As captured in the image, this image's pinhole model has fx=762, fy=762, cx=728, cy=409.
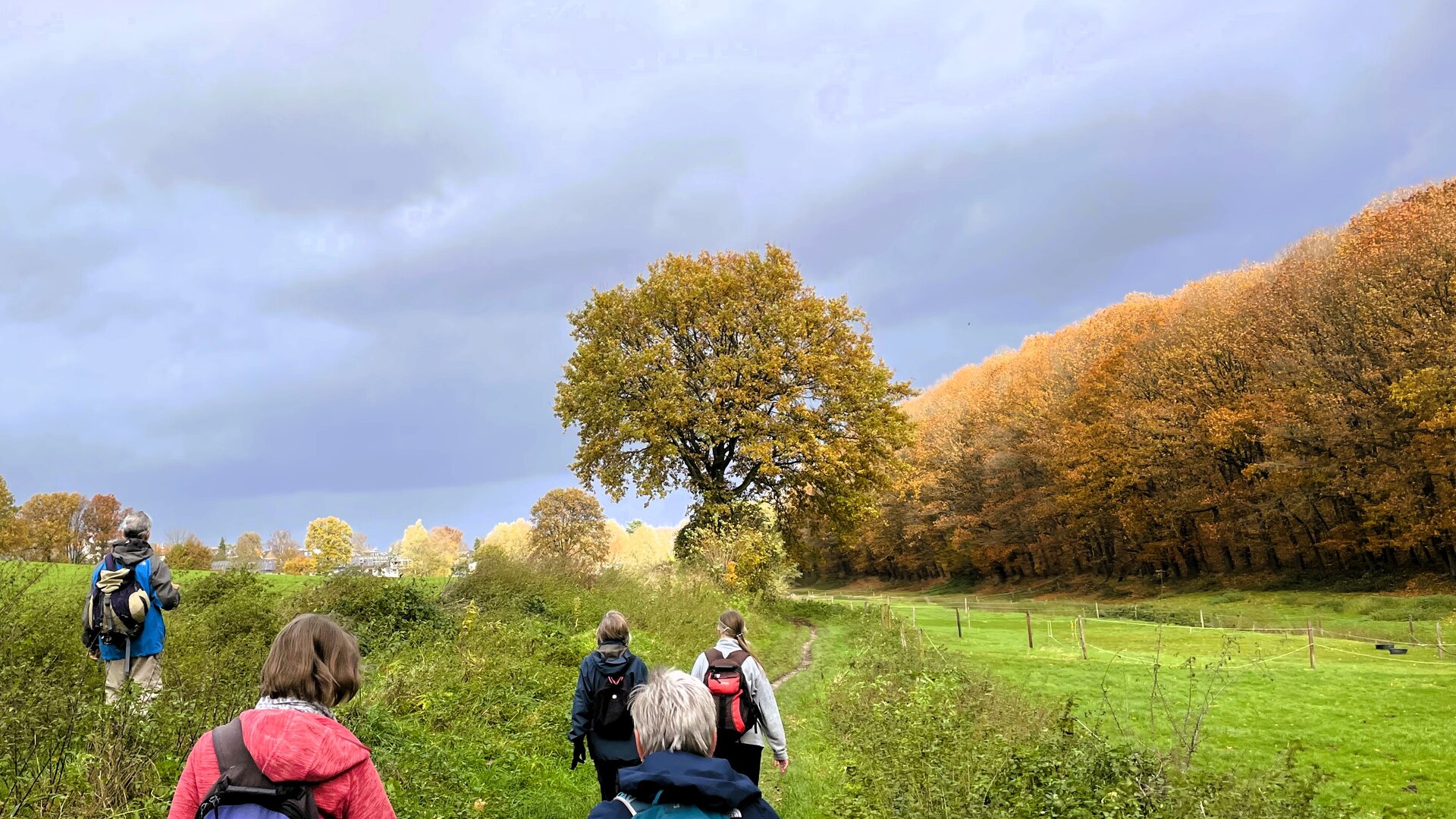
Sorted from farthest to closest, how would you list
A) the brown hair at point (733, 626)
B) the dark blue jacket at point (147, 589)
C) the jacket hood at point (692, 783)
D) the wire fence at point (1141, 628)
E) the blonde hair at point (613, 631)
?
the wire fence at point (1141, 628) < the dark blue jacket at point (147, 589) < the brown hair at point (733, 626) < the blonde hair at point (613, 631) < the jacket hood at point (692, 783)

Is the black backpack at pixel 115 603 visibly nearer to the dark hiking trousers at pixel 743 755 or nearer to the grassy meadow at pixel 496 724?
the grassy meadow at pixel 496 724

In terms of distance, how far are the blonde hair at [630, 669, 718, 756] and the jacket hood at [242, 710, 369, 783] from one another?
1.09 meters

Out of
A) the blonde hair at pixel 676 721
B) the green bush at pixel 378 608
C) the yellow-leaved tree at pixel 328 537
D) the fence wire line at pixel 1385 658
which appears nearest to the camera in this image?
the blonde hair at pixel 676 721

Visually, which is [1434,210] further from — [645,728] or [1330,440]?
[645,728]

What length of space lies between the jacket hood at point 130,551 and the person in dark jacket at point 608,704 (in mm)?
4390

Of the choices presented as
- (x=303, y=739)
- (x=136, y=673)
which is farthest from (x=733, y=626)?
(x=136, y=673)

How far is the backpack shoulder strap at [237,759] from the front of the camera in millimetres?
2465

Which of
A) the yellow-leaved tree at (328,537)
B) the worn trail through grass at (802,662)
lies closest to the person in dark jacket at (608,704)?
the worn trail through grass at (802,662)

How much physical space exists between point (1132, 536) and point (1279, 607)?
61.1ft

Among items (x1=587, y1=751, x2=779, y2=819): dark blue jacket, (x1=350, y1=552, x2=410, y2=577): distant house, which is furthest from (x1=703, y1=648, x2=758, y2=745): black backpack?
(x1=350, y1=552, x2=410, y2=577): distant house

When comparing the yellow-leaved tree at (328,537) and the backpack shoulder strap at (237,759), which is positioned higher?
the yellow-leaved tree at (328,537)

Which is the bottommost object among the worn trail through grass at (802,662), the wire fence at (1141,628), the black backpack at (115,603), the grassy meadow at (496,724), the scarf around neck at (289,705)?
the wire fence at (1141,628)

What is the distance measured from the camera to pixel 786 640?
2306 centimetres

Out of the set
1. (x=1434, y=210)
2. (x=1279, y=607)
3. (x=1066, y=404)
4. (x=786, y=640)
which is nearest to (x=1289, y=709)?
(x=786, y=640)
